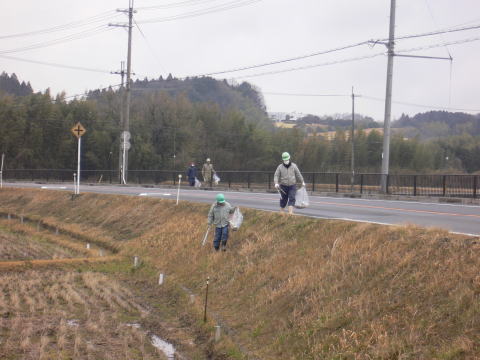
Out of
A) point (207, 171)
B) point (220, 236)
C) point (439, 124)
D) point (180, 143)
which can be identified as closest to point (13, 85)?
point (180, 143)

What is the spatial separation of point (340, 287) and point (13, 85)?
142 meters

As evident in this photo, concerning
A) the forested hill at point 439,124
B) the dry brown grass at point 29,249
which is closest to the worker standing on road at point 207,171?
the dry brown grass at point 29,249

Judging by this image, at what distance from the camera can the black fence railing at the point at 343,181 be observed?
2431cm

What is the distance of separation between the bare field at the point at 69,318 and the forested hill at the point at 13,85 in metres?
126

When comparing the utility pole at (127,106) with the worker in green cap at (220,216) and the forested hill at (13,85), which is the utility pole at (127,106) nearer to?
the worker in green cap at (220,216)

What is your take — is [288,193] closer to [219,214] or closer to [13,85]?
[219,214]

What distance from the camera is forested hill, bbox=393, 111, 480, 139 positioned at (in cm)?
9244

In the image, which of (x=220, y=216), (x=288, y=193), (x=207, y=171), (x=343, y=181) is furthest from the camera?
(x=207, y=171)

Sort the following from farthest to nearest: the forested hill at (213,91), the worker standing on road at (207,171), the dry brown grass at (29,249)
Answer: the forested hill at (213,91) < the worker standing on road at (207,171) < the dry brown grass at (29,249)

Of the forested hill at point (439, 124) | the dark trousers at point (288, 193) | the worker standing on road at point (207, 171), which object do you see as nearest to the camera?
the dark trousers at point (288, 193)

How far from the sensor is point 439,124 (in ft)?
339

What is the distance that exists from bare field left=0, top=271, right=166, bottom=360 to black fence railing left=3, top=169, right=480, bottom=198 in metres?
15.4

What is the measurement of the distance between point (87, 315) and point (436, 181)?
59.0 ft

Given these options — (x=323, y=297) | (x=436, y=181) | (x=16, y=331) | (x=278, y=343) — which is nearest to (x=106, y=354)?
(x=16, y=331)
